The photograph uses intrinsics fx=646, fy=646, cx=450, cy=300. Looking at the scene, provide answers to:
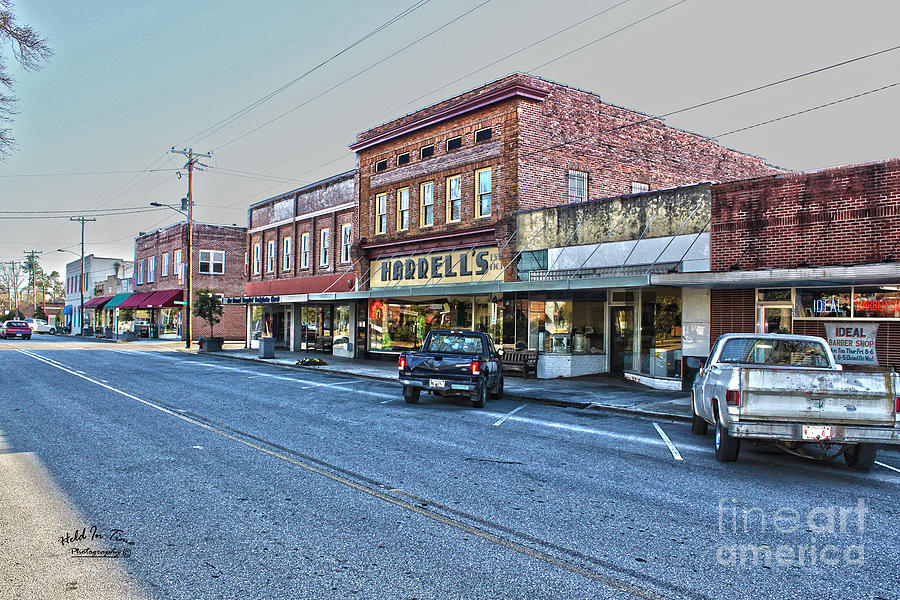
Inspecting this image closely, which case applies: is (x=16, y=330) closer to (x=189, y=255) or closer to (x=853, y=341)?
(x=189, y=255)

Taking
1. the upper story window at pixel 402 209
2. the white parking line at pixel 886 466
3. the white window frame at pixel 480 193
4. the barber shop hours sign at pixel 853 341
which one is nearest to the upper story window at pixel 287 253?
the upper story window at pixel 402 209

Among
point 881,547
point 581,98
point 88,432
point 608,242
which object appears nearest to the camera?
point 881,547

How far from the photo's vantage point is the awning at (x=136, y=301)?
55.0 m

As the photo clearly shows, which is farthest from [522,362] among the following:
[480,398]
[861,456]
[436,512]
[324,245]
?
[324,245]

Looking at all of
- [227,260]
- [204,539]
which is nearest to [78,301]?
[227,260]

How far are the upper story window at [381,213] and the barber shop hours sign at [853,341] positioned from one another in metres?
18.9

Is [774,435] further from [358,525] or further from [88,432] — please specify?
[88,432]

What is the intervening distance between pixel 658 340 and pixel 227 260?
1675 inches

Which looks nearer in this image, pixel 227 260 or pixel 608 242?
pixel 608 242

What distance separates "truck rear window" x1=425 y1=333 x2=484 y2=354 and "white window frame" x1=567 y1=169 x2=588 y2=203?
33.9 feet

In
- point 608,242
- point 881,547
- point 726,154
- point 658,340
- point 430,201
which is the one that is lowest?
point 881,547

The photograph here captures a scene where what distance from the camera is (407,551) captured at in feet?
16.3

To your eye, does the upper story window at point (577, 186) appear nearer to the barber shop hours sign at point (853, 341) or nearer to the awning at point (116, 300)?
the barber shop hours sign at point (853, 341)

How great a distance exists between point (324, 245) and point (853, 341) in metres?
25.5
